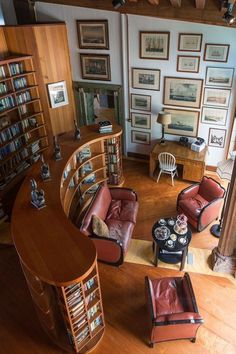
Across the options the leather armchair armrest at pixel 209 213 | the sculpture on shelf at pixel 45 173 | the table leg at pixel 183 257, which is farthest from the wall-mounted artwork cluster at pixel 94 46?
the table leg at pixel 183 257

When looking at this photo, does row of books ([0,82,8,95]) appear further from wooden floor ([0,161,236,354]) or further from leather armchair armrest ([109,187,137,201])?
wooden floor ([0,161,236,354])

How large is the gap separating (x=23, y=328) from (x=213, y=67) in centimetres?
580

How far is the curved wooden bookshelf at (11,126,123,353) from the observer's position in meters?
3.19

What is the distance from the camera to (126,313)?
171 inches

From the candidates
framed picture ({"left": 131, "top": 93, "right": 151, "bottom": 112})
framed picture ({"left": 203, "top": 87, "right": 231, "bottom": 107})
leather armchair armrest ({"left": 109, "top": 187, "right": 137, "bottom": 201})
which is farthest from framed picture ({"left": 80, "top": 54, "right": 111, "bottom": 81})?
leather armchair armrest ({"left": 109, "top": 187, "right": 137, "bottom": 201})

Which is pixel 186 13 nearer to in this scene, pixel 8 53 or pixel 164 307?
pixel 8 53

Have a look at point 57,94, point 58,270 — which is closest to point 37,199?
point 58,270

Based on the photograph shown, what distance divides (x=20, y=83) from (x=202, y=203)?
4441 mm

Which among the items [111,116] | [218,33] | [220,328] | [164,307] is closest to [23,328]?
[164,307]

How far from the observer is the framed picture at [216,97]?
20.4ft

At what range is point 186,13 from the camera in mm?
5184

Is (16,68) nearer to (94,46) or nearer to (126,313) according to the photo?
(94,46)

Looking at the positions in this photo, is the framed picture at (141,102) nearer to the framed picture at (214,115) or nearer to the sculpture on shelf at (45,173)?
the framed picture at (214,115)

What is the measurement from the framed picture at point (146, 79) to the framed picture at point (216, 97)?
43.5 inches
